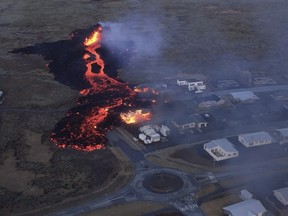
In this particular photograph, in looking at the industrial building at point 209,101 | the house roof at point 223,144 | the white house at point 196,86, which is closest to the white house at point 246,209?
the house roof at point 223,144

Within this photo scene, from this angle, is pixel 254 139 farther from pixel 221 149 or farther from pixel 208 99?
pixel 208 99

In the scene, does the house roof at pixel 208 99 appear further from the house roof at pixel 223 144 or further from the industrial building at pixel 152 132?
the house roof at pixel 223 144

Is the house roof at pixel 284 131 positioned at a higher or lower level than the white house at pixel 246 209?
higher

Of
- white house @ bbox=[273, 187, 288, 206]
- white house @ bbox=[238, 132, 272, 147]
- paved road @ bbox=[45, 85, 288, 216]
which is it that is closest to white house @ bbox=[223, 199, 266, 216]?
white house @ bbox=[273, 187, 288, 206]

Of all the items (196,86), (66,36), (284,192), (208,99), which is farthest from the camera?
(66,36)

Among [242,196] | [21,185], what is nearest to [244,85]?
[242,196]

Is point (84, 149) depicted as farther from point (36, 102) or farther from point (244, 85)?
point (244, 85)

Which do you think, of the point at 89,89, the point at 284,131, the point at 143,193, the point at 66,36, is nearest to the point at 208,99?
the point at 284,131
